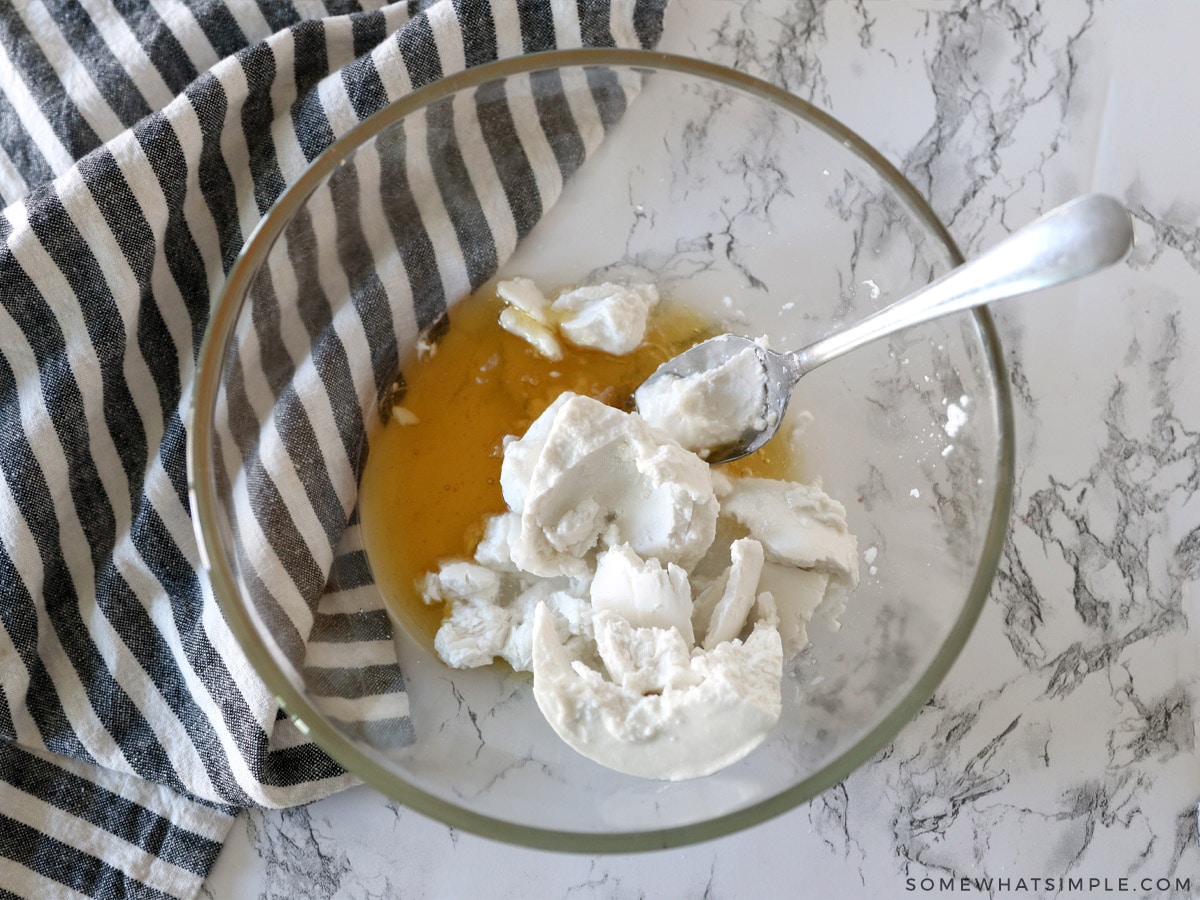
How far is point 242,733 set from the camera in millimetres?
1209

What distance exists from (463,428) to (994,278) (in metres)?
0.70

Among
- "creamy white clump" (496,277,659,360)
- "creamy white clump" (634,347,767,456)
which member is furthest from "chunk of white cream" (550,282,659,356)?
"creamy white clump" (634,347,767,456)

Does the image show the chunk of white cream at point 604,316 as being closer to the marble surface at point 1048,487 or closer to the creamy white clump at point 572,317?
the creamy white clump at point 572,317

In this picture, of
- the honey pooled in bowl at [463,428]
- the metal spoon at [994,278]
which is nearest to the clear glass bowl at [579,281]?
the honey pooled in bowl at [463,428]

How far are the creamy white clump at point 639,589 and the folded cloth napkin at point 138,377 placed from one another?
0.18 meters

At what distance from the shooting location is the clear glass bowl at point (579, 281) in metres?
1.12

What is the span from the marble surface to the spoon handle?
40cm

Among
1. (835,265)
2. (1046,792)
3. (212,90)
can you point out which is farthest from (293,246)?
(1046,792)

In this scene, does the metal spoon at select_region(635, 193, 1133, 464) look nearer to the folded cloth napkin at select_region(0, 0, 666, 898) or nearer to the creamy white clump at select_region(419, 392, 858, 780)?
the creamy white clump at select_region(419, 392, 858, 780)

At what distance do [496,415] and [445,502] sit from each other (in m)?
0.14

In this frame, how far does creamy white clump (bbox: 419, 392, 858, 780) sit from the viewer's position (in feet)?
3.41

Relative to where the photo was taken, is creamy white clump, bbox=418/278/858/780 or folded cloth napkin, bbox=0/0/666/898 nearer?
creamy white clump, bbox=418/278/858/780

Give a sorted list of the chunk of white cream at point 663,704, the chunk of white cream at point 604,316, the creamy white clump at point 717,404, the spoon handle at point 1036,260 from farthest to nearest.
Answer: the chunk of white cream at point 604,316
the creamy white clump at point 717,404
the chunk of white cream at point 663,704
the spoon handle at point 1036,260

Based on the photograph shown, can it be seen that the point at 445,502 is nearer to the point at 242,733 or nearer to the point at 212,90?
the point at 242,733
